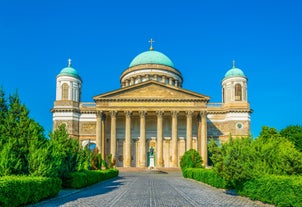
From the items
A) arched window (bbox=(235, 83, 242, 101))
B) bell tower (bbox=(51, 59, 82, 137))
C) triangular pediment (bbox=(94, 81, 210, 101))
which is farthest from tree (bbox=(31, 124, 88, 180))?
arched window (bbox=(235, 83, 242, 101))

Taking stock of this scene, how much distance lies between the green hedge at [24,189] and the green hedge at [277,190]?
390 inches

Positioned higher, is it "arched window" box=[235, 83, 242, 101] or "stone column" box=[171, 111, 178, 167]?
"arched window" box=[235, 83, 242, 101]

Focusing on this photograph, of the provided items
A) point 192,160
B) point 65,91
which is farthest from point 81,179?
point 65,91

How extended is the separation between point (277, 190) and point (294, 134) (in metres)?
42.2

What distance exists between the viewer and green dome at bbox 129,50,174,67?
7006 cm

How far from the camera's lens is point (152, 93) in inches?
2125

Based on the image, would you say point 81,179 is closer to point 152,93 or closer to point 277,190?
point 277,190

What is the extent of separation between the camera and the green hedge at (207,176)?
23.1 metres

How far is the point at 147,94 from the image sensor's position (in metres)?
54.0

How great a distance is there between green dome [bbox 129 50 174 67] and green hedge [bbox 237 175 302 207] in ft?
178

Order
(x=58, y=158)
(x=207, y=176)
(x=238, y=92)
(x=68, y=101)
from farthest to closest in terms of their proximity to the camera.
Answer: (x=238, y=92) < (x=68, y=101) < (x=207, y=176) < (x=58, y=158)

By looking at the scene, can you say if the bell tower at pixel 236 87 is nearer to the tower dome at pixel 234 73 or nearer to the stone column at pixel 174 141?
the tower dome at pixel 234 73

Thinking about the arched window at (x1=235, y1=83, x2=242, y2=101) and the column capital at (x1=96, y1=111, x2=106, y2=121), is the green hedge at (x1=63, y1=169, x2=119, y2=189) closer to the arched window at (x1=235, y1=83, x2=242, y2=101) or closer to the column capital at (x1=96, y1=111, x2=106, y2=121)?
the column capital at (x1=96, y1=111, x2=106, y2=121)

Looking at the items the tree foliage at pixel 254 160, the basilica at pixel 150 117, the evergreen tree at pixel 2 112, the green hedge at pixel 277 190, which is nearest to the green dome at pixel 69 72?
the basilica at pixel 150 117
